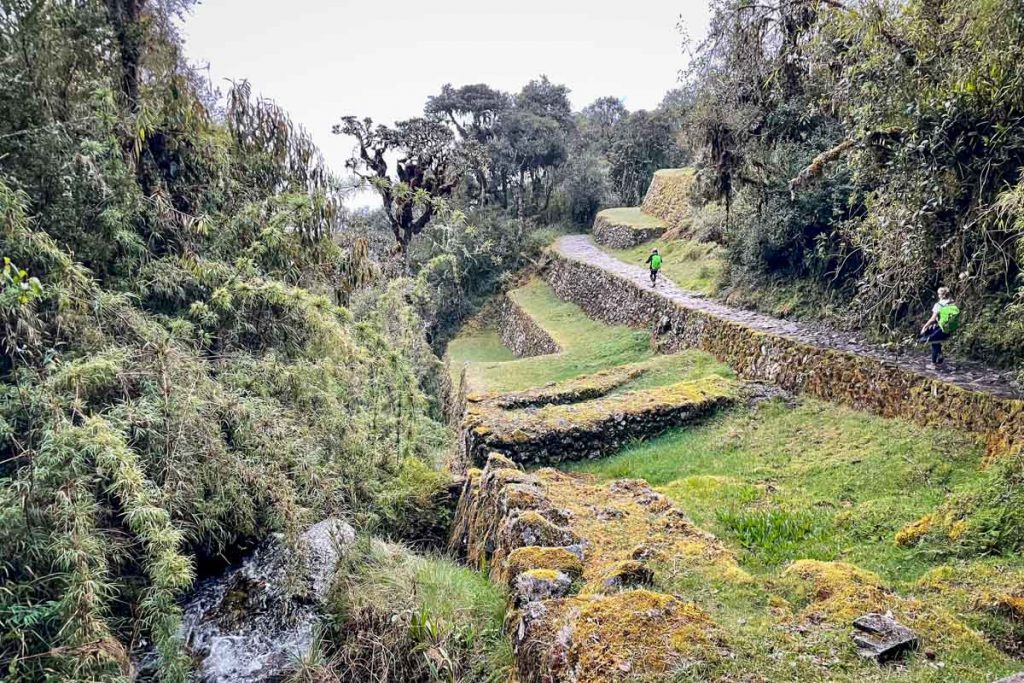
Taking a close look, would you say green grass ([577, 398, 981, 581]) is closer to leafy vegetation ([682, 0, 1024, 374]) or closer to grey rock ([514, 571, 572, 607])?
leafy vegetation ([682, 0, 1024, 374])

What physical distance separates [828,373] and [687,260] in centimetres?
1265

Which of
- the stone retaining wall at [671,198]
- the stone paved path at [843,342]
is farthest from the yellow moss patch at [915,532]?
the stone retaining wall at [671,198]

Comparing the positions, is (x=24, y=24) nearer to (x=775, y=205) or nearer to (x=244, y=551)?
(x=244, y=551)

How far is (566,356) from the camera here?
18.2m

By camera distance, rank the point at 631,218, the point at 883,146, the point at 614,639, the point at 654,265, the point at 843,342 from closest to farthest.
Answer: the point at 614,639 < the point at 883,146 < the point at 843,342 < the point at 654,265 < the point at 631,218

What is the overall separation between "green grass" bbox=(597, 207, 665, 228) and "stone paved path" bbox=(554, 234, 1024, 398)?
21.5 ft

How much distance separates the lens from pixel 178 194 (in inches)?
320

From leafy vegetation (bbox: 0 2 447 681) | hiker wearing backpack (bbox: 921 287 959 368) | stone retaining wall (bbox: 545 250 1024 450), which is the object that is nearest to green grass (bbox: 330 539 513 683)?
leafy vegetation (bbox: 0 2 447 681)

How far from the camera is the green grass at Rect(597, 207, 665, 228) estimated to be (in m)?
28.2

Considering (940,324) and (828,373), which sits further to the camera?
(828,373)

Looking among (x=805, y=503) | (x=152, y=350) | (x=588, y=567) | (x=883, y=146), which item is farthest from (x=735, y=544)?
(x=883, y=146)

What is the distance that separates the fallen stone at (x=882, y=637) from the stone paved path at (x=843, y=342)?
4.73 metres

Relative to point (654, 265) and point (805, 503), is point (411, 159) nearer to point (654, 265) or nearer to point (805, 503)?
point (654, 265)

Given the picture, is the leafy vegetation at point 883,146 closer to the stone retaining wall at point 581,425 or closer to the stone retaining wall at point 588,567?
the stone retaining wall at point 581,425
